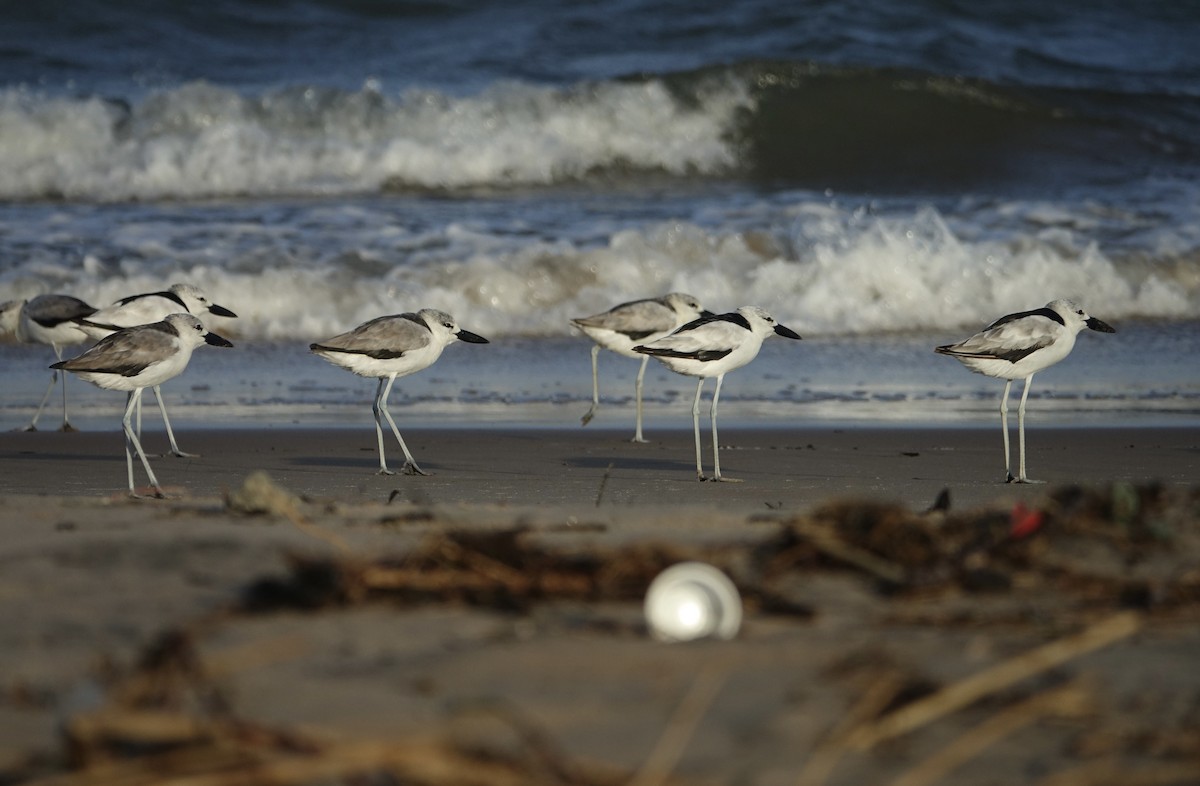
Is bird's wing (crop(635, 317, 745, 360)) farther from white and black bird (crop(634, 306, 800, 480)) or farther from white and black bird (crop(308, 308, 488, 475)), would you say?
white and black bird (crop(308, 308, 488, 475))

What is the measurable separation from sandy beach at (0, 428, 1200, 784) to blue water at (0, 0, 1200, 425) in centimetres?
583

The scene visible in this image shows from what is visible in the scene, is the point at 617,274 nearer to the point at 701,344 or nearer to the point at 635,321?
the point at 635,321

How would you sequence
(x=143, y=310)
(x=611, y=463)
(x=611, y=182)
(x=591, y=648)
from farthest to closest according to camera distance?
(x=611, y=182) < (x=143, y=310) < (x=611, y=463) < (x=591, y=648)

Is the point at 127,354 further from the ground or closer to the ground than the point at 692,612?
closer to the ground

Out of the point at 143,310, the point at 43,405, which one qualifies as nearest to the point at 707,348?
the point at 143,310

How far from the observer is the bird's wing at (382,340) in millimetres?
9078

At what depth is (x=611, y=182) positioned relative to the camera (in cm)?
2136

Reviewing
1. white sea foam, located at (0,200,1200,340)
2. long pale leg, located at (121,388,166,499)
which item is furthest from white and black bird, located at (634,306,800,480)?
white sea foam, located at (0,200,1200,340)

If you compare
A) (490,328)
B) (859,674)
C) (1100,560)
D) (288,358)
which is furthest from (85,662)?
(490,328)

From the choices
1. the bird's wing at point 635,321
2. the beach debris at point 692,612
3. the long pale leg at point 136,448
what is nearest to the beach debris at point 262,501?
the long pale leg at point 136,448

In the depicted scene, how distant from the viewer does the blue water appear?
1284 cm

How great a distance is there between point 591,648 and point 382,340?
20.3 ft

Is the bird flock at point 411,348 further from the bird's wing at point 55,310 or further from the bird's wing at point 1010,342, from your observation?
the bird's wing at point 55,310

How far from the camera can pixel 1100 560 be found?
4.07 meters
